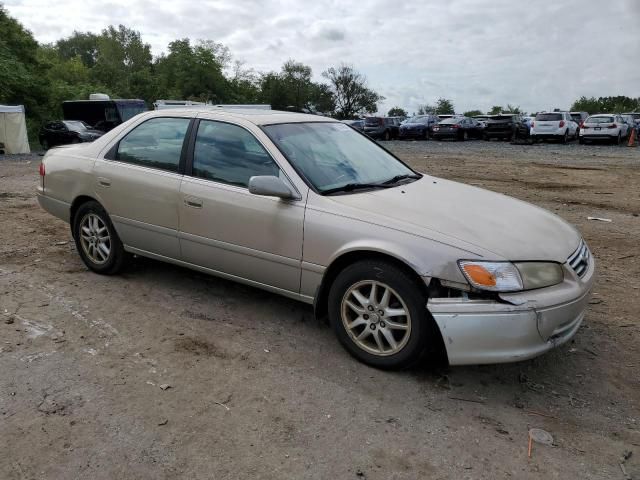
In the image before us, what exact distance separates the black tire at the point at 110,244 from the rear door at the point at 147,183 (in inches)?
4.5

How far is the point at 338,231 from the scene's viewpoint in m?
3.33

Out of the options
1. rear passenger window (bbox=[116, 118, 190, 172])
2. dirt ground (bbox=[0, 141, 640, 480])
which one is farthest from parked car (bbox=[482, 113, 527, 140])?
rear passenger window (bbox=[116, 118, 190, 172])

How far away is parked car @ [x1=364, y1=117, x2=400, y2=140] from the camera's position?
31891 mm

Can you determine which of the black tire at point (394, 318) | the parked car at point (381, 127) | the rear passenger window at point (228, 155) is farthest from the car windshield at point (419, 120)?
the black tire at point (394, 318)

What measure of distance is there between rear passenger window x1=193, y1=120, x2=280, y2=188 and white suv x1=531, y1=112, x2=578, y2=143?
82.5ft

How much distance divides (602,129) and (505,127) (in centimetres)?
514

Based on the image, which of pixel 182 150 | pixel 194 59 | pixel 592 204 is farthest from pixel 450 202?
pixel 194 59

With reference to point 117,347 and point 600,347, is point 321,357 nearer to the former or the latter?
point 117,347

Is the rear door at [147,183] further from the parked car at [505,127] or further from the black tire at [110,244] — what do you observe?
the parked car at [505,127]

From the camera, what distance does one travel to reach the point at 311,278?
138 inches

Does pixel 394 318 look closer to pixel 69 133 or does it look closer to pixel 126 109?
pixel 69 133

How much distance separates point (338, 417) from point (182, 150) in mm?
2451

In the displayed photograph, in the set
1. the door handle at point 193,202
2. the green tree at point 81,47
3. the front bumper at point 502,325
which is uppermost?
the green tree at point 81,47

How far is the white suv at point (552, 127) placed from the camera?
25719 millimetres
